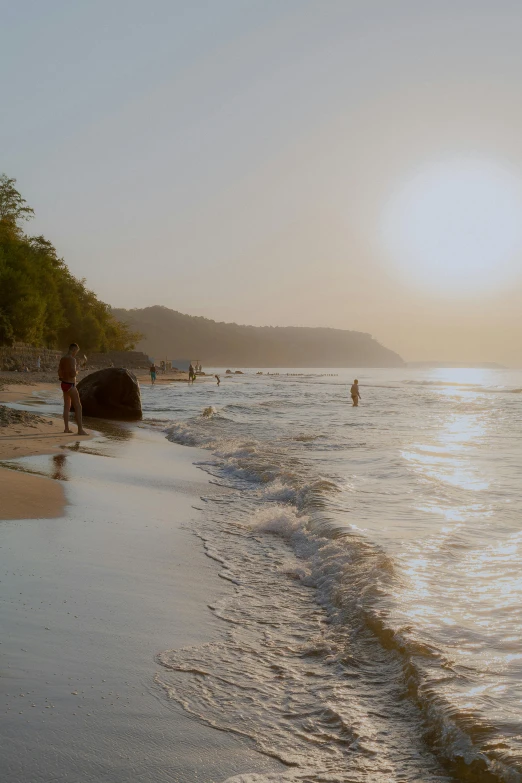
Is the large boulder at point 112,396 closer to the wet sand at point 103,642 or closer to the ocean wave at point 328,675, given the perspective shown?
the wet sand at point 103,642

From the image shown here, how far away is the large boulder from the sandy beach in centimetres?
1285

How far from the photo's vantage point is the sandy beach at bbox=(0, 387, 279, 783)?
2594mm

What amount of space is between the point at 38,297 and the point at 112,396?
37.5m

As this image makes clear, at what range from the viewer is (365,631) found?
14.3 ft

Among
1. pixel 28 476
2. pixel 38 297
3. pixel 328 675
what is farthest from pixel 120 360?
pixel 328 675

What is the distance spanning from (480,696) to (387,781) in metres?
0.92

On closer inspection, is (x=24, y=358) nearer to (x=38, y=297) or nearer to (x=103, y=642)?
(x=38, y=297)

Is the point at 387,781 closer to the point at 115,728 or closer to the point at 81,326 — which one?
the point at 115,728

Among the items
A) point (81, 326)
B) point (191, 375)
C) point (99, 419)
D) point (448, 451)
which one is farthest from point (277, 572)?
point (81, 326)

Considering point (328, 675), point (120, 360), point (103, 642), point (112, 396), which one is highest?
point (120, 360)

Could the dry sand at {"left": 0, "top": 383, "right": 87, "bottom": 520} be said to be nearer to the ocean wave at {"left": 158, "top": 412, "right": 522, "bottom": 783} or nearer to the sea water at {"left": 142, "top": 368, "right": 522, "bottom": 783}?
the sea water at {"left": 142, "top": 368, "right": 522, "bottom": 783}

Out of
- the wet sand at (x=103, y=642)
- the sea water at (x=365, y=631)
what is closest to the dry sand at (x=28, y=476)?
the wet sand at (x=103, y=642)

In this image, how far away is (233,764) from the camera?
8.79 ft

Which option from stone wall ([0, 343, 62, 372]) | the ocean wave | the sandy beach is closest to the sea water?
the ocean wave
